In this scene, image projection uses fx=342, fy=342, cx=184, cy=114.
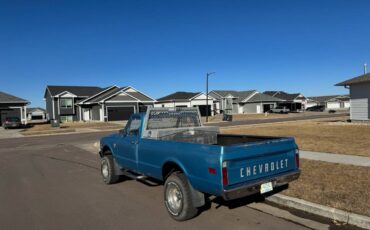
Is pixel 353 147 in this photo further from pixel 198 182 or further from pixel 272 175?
pixel 198 182

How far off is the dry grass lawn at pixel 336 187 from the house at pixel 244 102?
70.0 meters

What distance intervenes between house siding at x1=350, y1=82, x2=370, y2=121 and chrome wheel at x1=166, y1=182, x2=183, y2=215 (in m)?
23.1

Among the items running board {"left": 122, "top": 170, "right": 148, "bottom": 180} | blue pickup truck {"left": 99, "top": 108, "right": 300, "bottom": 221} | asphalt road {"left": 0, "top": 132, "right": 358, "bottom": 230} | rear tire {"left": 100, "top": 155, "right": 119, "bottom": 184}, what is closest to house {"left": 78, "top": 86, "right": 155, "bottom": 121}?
asphalt road {"left": 0, "top": 132, "right": 358, "bottom": 230}

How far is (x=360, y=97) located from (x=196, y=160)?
23.7 m

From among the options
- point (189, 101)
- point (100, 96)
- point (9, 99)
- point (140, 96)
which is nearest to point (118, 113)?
point (140, 96)

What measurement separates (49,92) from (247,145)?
5851 centimetres

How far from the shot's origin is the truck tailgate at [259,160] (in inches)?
197

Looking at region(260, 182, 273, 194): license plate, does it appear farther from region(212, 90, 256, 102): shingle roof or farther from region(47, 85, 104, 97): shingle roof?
region(212, 90, 256, 102): shingle roof

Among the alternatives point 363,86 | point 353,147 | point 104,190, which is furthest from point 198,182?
point 363,86

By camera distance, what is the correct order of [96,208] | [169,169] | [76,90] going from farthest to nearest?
[76,90]
[96,208]
[169,169]

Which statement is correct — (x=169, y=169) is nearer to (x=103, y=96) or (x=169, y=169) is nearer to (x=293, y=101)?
(x=103, y=96)

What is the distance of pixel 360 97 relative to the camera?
2517 centimetres

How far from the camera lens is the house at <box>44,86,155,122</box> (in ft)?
172

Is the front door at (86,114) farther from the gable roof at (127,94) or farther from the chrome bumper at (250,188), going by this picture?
the chrome bumper at (250,188)
